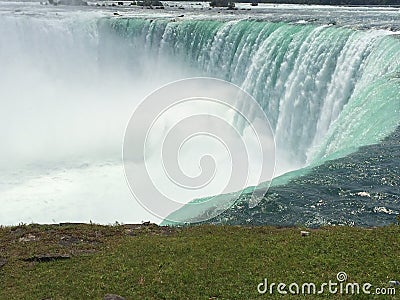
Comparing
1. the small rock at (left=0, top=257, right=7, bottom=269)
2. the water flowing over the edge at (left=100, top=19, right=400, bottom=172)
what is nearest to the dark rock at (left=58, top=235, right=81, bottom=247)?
the small rock at (left=0, top=257, right=7, bottom=269)

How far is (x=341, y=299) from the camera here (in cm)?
697

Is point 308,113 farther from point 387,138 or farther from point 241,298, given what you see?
point 241,298

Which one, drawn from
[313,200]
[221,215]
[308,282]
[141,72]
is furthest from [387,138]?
[141,72]

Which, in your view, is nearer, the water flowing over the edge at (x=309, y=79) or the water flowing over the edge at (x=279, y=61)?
the water flowing over the edge at (x=309, y=79)

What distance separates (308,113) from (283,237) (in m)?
12.1

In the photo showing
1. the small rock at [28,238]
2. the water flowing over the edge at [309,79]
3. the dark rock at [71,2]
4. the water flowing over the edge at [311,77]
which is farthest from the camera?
the dark rock at [71,2]

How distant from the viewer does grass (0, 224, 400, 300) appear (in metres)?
7.43

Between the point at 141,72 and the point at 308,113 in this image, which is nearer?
the point at 308,113

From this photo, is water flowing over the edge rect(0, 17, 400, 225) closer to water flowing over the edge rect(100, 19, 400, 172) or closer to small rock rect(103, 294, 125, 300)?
water flowing over the edge rect(100, 19, 400, 172)

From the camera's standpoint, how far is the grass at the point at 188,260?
24.4ft

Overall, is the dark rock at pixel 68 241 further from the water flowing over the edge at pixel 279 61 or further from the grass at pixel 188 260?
the water flowing over the edge at pixel 279 61

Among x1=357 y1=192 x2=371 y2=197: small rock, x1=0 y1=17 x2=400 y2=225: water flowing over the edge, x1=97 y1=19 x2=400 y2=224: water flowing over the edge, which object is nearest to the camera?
x1=357 y1=192 x2=371 y2=197: small rock

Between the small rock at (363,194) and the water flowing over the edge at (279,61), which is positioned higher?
the water flowing over the edge at (279,61)

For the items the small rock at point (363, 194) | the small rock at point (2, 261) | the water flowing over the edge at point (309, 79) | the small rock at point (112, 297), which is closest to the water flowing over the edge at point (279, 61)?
the water flowing over the edge at point (309, 79)
